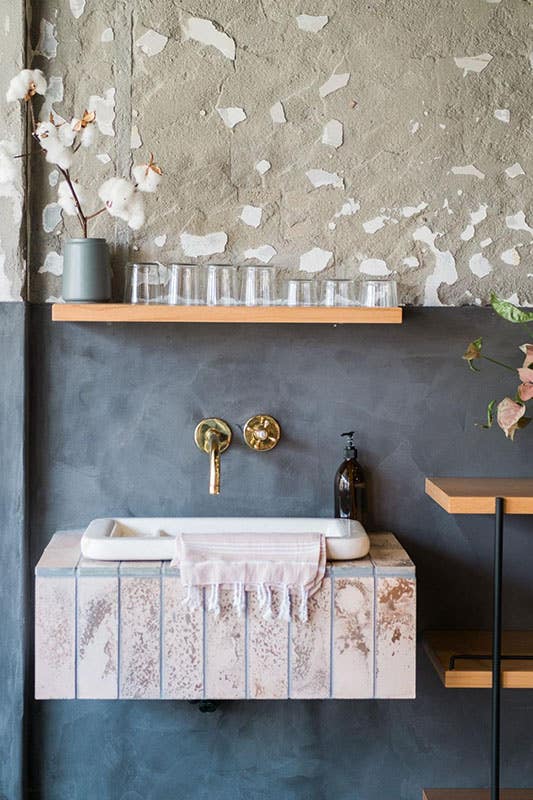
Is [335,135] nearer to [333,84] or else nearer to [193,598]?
[333,84]

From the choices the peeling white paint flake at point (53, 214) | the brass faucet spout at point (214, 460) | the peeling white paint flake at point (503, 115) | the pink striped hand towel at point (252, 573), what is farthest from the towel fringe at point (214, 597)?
the peeling white paint flake at point (503, 115)

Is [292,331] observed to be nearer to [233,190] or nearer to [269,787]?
[233,190]

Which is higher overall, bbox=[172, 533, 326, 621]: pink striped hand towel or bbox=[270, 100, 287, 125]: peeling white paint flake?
bbox=[270, 100, 287, 125]: peeling white paint flake

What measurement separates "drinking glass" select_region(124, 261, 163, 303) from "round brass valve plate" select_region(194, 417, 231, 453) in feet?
1.23

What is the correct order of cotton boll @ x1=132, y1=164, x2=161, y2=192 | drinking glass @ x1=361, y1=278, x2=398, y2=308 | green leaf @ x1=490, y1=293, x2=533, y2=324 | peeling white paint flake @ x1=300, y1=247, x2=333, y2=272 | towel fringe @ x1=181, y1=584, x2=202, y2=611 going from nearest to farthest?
towel fringe @ x1=181, y1=584, x2=202, y2=611 → green leaf @ x1=490, y1=293, x2=533, y2=324 → cotton boll @ x1=132, y1=164, x2=161, y2=192 → drinking glass @ x1=361, y1=278, x2=398, y2=308 → peeling white paint flake @ x1=300, y1=247, x2=333, y2=272

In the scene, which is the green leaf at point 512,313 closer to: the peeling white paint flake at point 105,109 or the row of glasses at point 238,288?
the row of glasses at point 238,288

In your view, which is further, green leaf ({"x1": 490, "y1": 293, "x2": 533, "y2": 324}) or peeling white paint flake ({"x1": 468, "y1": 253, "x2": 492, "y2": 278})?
peeling white paint flake ({"x1": 468, "y1": 253, "x2": 492, "y2": 278})

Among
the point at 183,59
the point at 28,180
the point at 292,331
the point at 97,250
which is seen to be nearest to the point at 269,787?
the point at 292,331

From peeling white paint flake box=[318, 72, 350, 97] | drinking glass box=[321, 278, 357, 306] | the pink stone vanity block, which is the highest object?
peeling white paint flake box=[318, 72, 350, 97]

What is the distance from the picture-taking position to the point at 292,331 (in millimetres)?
2645

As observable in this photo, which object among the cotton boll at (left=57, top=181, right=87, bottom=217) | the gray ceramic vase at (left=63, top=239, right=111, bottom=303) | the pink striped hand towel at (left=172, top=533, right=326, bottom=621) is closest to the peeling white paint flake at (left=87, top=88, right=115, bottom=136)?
the cotton boll at (left=57, top=181, right=87, bottom=217)

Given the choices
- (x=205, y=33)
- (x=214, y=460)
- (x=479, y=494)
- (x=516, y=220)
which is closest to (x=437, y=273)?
(x=516, y=220)

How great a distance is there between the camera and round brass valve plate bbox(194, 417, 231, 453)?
8.61 ft

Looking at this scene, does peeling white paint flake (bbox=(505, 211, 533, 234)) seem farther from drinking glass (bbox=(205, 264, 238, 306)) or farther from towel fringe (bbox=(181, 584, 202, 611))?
towel fringe (bbox=(181, 584, 202, 611))
